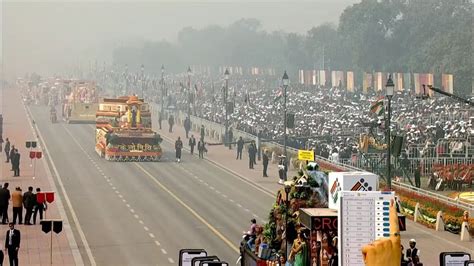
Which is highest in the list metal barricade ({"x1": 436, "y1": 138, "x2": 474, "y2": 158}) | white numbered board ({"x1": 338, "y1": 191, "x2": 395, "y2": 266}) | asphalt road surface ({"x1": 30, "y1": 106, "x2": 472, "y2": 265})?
white numbered board ({"x1": 338, "y1": 191, "x2": 395, "y2": 266})

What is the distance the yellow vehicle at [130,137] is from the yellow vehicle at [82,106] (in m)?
33.9

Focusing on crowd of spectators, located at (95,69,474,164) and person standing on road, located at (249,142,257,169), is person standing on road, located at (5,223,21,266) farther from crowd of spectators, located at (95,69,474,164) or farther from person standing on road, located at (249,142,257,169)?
person standing on road, located at (249,142,257,169)

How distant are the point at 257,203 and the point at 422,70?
9406 cm

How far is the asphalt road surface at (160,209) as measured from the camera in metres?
37.8

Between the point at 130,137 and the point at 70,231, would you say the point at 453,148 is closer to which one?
the point at 130,137

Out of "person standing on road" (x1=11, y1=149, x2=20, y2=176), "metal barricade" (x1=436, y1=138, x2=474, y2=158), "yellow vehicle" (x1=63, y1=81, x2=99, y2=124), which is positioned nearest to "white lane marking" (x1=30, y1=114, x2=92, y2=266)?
"person standing on road" (x1=11, y1=149, x2=20, y2=176)

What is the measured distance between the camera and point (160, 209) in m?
48.6

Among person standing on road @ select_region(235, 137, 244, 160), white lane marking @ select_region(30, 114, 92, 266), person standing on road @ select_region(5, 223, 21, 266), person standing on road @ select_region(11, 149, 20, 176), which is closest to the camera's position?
person standing on road @ select_region(5, 223, 21, 266)

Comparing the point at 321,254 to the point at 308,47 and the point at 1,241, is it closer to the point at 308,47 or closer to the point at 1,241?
the point at 1,241

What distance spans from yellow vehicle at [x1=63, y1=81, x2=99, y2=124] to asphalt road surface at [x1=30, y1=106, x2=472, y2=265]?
108 feet

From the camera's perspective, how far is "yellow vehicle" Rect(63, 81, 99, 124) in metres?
110

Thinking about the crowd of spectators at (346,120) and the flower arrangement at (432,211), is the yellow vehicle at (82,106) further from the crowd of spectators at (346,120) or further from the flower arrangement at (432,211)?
the flower arrangement at (432,211)

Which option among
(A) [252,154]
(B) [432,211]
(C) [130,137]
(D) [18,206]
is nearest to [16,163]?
(C) [130,137]

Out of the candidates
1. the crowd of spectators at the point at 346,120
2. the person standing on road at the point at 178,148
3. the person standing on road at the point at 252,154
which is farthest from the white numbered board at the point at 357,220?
the person standing on road at the point at 178,148
